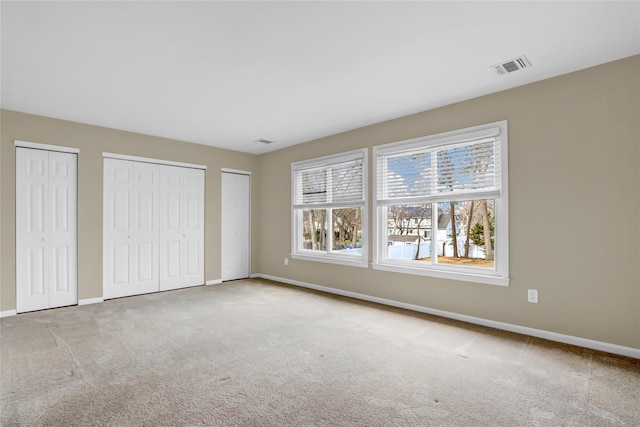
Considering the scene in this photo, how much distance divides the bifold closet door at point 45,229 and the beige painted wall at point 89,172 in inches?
2.9

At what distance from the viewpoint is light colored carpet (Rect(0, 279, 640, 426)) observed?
1969 millimetres

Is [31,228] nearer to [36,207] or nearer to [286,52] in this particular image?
[36,207]

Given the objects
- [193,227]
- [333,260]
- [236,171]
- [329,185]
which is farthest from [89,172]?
[333,260]

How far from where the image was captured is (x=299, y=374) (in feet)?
8.13

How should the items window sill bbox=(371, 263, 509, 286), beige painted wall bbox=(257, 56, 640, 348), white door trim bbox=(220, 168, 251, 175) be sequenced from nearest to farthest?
beige painted wall bbox=(257, 56, 640, 348) → window sill bbox=(371, 263, 509, 286) → white door trim bbox=(220, 168, 251, 175)

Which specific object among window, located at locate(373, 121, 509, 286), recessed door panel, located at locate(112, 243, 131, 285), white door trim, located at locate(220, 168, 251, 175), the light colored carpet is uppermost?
white door trim, located at locate(220, 168, 251, 175)

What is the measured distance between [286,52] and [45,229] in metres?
4.02

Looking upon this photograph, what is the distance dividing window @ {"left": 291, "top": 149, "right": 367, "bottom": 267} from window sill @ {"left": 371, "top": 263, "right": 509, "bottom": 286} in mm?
441

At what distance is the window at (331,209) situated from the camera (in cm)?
493

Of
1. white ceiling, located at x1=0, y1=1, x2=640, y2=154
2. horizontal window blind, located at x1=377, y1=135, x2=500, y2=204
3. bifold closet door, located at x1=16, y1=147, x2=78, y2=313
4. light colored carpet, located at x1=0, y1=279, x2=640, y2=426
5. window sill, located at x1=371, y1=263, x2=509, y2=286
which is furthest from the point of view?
bifold closet door, located at x1=16, y1=147, x2=78, y2=313

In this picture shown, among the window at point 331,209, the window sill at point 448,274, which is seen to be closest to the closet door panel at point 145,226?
the window at point 331,209

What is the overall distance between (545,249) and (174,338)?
148 inches

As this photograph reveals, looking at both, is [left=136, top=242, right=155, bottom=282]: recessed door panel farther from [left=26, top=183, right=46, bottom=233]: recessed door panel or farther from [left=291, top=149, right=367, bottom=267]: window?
[left=291, top=149, right=367, bottom=267]: window

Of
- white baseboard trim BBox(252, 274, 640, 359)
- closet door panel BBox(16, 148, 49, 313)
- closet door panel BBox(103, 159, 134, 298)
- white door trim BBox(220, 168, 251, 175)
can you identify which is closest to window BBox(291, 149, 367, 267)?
white baseboard trim BBox(252, 274, 640, 359)
